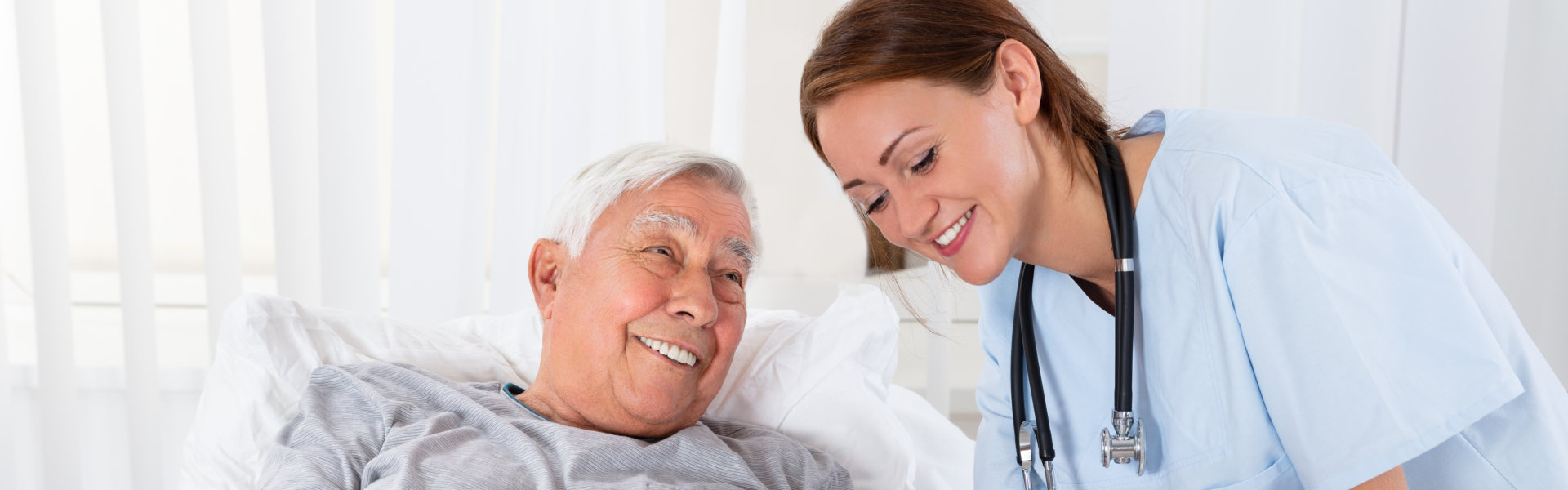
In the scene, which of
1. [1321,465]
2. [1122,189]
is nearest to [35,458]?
[1122,189]

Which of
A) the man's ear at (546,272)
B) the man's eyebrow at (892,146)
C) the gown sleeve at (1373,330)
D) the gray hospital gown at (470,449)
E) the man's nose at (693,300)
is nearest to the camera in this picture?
the gown sleeve at (1373,330)

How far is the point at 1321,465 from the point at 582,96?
1.56m

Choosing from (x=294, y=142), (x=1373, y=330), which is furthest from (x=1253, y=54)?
(x=294, y=142)

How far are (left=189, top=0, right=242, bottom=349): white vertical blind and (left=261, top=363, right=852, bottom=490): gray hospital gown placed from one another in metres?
0.83

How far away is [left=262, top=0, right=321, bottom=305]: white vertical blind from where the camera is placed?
6.52ft

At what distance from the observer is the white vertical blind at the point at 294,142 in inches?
78.2

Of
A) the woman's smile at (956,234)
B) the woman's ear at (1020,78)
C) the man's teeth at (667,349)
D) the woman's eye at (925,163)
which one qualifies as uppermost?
the woman's ear at (1020,78)

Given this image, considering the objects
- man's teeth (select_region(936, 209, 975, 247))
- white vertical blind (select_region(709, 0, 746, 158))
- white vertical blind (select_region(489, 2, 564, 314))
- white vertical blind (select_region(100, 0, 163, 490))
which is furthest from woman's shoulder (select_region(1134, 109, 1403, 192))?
white vertical blind (select_region(100, 0, 163, 490))

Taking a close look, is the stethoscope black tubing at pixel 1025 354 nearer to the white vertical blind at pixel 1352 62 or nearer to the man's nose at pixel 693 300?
the man's nose at pixel 693 300

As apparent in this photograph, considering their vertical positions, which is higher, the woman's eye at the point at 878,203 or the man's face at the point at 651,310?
the woman's eye at the point at 878,203

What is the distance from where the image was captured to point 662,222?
133cm

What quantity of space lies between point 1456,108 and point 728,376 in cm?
164

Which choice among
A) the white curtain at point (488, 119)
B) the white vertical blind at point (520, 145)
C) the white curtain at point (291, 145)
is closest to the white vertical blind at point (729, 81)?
the white curtain at point (488, 119)

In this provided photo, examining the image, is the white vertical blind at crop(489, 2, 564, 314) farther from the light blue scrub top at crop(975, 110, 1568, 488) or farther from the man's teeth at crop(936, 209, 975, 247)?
the light blue scrub top at crop(975, 110, 1568, 488)
